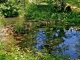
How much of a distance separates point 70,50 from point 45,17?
12662 millimetres

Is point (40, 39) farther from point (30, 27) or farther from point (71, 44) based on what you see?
point (30, 27)

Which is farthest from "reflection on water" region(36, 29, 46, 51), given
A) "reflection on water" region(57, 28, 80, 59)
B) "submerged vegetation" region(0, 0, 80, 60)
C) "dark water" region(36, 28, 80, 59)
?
"reflection on water" region(57, 28, 80, 59)

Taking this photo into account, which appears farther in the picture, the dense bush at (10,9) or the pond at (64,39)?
the dense bush at (10,9)

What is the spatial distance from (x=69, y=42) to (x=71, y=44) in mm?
718

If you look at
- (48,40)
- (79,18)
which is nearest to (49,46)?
(48,40)

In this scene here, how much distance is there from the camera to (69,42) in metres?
20.3

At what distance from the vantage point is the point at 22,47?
19.0m

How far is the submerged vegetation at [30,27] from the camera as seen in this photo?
51.4ft

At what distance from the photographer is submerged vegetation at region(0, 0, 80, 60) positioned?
1566 cm

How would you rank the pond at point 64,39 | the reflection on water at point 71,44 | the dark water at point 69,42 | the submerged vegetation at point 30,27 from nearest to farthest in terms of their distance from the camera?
1. the submerged vegetation at point 30,27
2. the reflection on water at point 71,44
3. the dark water at point 69,42
4. the pond at point 64,39

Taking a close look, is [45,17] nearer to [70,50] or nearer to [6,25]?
[6,25]

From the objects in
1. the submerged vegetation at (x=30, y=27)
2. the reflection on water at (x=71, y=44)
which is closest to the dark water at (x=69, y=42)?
the reflection on water at (x=71, y=44)

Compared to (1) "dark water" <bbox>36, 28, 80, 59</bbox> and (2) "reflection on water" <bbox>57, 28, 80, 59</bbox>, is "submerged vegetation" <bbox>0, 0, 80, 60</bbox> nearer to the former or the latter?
(1) "dark water" <bbox>36, 28, 80, 59</bbox>

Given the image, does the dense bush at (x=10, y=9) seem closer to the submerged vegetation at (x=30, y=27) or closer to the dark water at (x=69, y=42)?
the submerged vegetation at (x=30, y=27)
